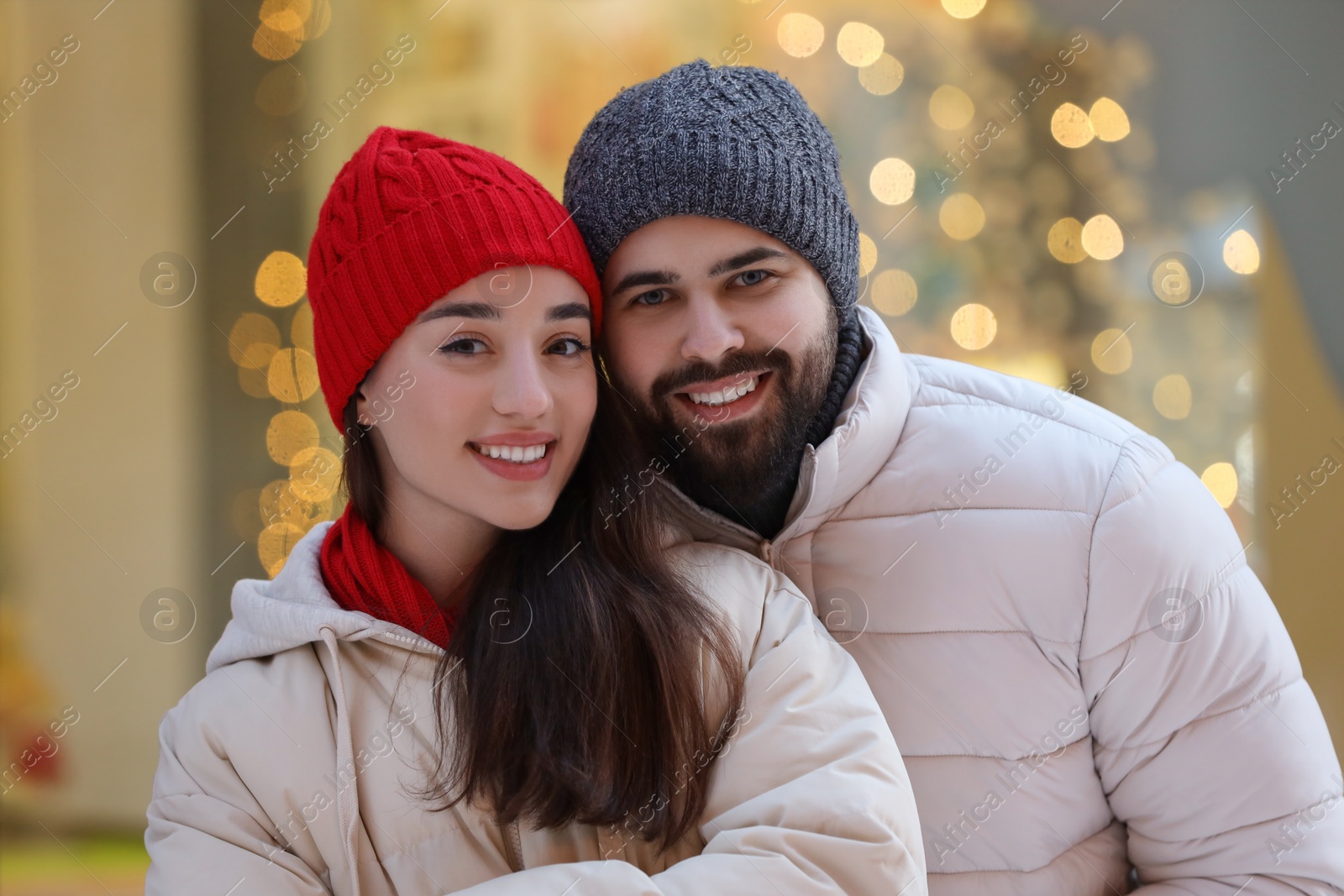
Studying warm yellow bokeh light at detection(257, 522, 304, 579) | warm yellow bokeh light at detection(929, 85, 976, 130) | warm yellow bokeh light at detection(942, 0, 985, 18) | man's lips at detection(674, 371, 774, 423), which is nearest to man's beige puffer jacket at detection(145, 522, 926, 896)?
man's lips at detection(674, 371, 774, 423)

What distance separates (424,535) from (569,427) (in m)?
0.23

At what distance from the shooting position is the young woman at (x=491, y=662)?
39.1 inches

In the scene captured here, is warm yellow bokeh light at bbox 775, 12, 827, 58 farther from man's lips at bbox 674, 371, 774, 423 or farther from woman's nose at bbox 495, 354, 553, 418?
woman's nose at bbox 495, 354, 553, 418

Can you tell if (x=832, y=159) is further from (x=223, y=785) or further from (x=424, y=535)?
(x=223, y=785)

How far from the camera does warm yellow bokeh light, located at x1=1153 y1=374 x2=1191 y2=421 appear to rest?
2.36 metres

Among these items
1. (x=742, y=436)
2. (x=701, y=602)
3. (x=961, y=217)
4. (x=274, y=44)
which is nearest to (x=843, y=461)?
(x=742, y=436)

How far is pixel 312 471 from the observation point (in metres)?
2.46

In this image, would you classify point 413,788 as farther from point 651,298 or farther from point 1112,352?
point 1112,352

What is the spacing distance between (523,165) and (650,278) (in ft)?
4.45

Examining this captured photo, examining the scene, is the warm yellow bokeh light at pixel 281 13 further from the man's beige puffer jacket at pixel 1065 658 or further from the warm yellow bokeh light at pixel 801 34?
the man's beige puffer jacket at pixel 1065 658

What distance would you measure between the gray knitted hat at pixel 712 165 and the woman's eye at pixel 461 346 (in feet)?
0.90

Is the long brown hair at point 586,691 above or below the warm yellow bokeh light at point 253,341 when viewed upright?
below

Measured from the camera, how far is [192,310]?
2398 mm

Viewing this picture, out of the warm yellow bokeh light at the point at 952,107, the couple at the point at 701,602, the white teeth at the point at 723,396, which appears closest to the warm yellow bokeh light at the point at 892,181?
the warm yellow bokeh light at the point at 952,107
